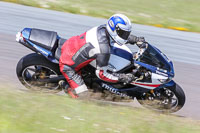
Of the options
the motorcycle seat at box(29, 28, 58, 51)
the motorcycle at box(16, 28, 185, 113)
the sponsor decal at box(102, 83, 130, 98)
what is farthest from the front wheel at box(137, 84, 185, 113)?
the motorcycle seat at box(29, 28, 58, 51)

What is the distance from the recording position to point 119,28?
5.62 m

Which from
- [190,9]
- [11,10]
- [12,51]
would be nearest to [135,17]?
[190,9]

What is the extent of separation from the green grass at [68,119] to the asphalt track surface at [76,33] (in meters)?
2.03

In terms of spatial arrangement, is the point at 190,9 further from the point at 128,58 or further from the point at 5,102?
the point at 5,102

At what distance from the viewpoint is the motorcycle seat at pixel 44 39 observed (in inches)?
244

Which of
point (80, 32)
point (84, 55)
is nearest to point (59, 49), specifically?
point (84, 55)

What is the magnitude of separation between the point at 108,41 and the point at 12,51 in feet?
12.3

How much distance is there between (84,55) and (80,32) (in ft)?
16.3

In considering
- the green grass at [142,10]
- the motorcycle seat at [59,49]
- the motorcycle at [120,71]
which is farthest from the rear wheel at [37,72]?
the green grass at [142,10]

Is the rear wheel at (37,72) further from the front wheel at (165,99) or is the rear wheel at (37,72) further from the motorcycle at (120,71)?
the front wheel at (165,99)

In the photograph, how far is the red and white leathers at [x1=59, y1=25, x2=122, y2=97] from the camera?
572 centimetres

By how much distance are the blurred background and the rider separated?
1.60ft

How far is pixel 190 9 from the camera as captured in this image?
1500 cm

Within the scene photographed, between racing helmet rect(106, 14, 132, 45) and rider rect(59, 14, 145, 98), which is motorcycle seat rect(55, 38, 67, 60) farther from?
racing helmet rect(106, 14, 132, 45)
